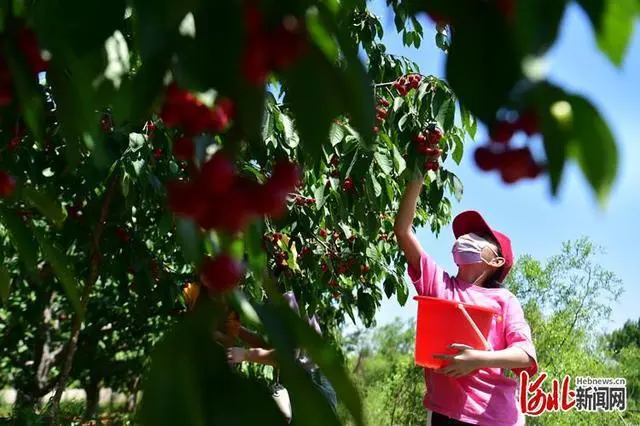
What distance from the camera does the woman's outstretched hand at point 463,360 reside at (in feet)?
6.45

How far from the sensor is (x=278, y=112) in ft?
8.24

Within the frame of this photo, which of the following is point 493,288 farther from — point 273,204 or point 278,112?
point 273,204

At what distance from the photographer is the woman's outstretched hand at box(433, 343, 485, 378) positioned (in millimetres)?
1967

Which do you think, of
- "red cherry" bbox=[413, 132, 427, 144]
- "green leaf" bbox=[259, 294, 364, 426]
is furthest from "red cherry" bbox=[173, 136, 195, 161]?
"red cherry" bbox=[413, 132, 427, 144]

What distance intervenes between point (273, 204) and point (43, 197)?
0.48m

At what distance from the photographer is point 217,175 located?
1.41 feet

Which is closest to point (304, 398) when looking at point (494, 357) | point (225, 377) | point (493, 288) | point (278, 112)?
point (225, 377)

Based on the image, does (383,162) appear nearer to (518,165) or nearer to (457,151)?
(457,151)

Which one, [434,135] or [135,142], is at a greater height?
[135,142]

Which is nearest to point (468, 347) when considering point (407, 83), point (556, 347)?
point (407, 83)

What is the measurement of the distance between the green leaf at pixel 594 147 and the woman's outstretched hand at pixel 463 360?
162cm

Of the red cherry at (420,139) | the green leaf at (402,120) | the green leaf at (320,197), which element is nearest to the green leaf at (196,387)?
the red cherry at (420,139)

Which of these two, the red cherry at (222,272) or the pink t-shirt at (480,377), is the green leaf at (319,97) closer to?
the red cherry at (222,272)

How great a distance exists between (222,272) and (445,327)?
5.43 feet
